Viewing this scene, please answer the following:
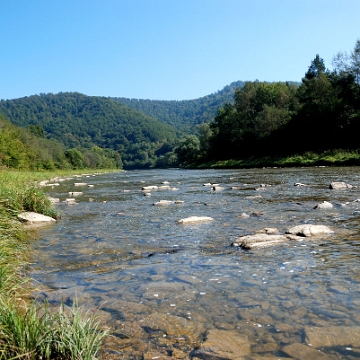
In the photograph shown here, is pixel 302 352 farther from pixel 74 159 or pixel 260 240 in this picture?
pixel 74 159

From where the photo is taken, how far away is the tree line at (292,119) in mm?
56375

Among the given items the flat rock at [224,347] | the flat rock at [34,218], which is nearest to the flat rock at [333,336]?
the flat rock at [224,347]

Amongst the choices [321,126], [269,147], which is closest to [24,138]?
[269,147]

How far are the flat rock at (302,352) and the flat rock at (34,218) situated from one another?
375 inches

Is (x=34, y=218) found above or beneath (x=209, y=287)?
above

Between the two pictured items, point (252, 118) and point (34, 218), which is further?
point (252, 118)

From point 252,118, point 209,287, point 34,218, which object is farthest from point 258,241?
point 252,118

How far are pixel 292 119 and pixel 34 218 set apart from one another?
62.5 m

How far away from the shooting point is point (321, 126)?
58594mm

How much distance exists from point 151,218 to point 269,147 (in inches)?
2391

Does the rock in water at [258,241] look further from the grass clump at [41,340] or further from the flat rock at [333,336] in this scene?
the grass clump at [41,340]

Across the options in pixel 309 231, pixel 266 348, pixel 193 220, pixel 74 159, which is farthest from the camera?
pixel 74 159

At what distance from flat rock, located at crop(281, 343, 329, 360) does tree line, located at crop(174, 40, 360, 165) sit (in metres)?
53.3

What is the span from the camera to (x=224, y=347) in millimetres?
3697
